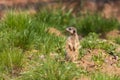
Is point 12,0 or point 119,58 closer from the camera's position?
point 119,58

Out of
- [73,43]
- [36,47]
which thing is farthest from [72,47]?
[36,47]

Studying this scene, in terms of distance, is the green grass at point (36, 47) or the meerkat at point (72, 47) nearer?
the green grass at point (36, 47)

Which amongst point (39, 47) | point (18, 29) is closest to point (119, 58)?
point (39, 47)

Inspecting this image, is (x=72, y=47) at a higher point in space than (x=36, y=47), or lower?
higher

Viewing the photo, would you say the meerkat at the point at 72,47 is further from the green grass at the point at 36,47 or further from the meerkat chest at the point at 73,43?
the green grass at the point at 36,47

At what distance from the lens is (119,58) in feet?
21.6

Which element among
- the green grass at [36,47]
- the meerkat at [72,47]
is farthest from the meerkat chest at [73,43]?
the green grass at [36,47]

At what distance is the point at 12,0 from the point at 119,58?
4.33m

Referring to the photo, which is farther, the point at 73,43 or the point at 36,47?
the point at 36,47

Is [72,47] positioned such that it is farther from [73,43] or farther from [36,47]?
[36,47]

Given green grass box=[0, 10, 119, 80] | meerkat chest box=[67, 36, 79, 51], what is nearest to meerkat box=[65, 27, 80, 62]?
meerkat chest box=[67, 36, 79, 51]

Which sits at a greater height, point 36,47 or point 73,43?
point 73,43

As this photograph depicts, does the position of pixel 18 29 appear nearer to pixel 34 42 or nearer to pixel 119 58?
pixel 34 42

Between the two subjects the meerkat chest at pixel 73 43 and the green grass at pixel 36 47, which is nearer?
the green grass at pixel 36 47
